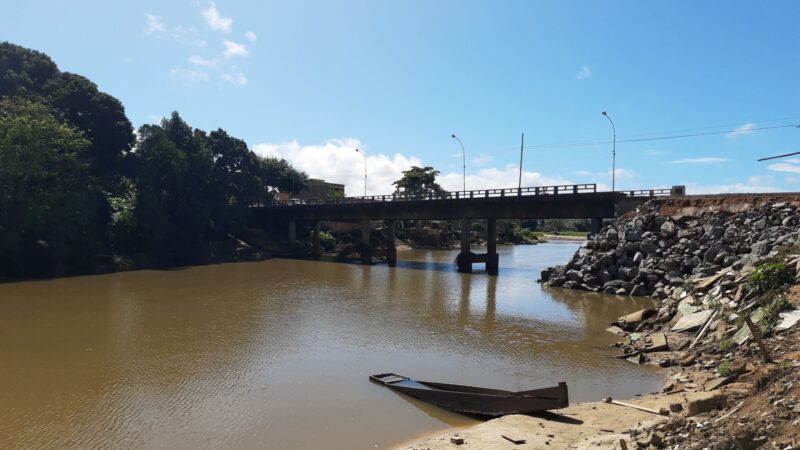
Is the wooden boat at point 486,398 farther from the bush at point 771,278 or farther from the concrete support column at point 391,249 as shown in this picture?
the concrete support column at point 391,249

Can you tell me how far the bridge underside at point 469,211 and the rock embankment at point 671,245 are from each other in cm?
361

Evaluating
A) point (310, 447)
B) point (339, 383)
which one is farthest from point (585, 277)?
point (310, 447)

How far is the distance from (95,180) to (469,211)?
126 feet

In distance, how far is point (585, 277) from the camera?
1444 inches

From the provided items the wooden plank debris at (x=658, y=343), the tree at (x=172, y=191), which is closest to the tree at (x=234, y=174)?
the tree at (x=172, y=191)

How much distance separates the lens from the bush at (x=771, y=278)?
16.7m

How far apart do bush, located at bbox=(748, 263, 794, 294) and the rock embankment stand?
27.2 ft

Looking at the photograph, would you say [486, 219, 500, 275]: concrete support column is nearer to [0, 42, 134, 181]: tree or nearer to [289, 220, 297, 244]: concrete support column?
[289, 220, 297, 244]: concrete support column

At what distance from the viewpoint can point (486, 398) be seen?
503 inches


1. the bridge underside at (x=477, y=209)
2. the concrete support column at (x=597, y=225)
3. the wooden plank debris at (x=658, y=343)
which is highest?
the bridge underside at (x=477, y=209)

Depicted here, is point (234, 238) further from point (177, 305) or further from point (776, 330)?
point (776, 330)

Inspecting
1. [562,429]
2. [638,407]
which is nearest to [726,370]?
[638,407]

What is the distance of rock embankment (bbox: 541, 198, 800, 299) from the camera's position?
1146 inches

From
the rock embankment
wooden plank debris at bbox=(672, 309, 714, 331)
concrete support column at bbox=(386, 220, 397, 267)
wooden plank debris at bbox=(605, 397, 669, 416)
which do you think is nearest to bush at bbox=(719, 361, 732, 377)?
wooden plank debris at bbox=(605, 397, 669, 416)
